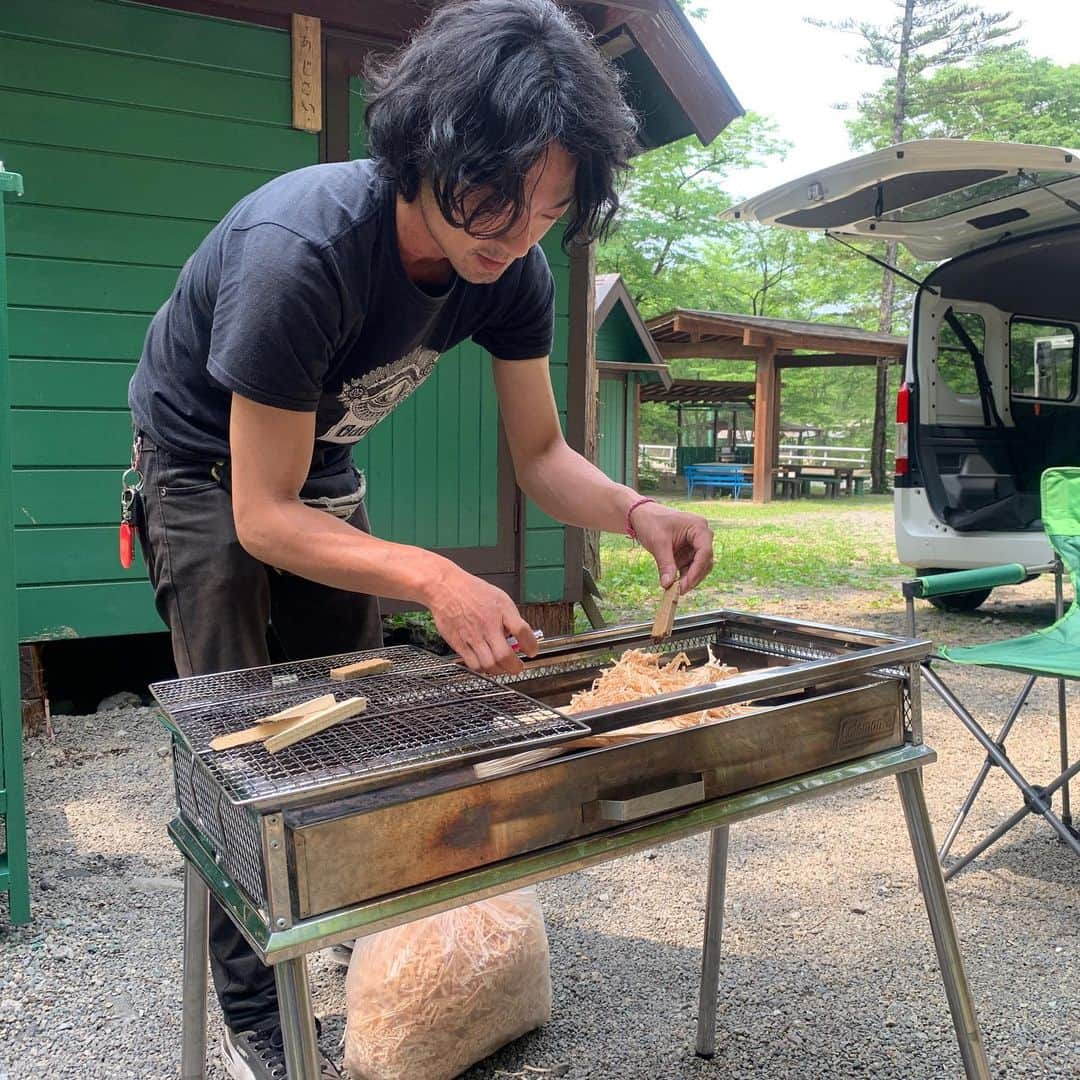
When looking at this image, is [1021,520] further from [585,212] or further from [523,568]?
[585,212]

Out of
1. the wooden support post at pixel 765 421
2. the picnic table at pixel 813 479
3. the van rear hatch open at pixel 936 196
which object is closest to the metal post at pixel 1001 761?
the van rear hatch open at pixel 936 196

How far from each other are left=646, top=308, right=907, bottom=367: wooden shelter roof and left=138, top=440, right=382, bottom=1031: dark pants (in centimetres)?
1451

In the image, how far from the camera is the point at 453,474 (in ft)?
16.9

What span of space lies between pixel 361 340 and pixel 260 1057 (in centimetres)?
133

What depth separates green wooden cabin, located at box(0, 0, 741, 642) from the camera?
162 inches

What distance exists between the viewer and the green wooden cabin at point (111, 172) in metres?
4.11

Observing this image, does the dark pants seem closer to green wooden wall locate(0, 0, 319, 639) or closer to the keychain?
the keychain

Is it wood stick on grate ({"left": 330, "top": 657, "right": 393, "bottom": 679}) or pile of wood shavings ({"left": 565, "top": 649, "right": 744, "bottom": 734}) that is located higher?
wood stick on grate ({"left": 330, "top": 657, "right": 393, "bottom": 679})

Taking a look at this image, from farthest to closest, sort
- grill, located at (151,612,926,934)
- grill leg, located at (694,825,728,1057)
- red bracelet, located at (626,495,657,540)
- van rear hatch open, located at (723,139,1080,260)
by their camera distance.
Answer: van rear hatch open, located at (723,139,1080,260), grill leg, located at (694,825,728,1057), red bracelet, located at (626,495,657,540), grill, located at (151,612,926,934)

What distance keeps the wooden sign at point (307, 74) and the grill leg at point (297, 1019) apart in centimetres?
421

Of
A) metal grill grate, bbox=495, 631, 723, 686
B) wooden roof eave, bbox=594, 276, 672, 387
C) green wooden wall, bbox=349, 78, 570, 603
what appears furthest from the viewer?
wooden roof eave, bbox=594, 276, 672, 387

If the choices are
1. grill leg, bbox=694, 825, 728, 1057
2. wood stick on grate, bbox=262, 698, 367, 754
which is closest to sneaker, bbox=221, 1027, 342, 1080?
grill leg, bbox=694, 825, 728, 1057

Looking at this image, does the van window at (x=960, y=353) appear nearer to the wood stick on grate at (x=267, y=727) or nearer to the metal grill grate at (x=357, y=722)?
the metal grill grate at (x=357, y=722)

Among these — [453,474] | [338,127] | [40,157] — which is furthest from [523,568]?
[40,157]
